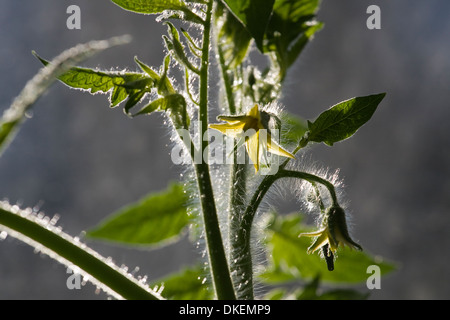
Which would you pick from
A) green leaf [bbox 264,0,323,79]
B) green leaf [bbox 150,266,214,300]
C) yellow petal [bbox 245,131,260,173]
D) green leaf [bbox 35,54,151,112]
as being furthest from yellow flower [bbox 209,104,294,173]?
green leaf [bbox 150,266,214,300]

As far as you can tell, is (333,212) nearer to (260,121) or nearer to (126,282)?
(260,121)

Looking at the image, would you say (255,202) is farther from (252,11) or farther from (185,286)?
(185,286)

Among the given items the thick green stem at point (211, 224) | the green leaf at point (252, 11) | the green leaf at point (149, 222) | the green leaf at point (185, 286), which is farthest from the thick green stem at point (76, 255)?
the green leaf at point (149, 222)

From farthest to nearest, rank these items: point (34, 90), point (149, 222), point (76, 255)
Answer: point (149, 222), point (76, 255), point (34, 90)

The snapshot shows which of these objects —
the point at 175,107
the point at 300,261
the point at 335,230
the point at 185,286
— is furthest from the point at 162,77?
the point at 300,261

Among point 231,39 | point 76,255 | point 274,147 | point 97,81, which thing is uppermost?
point 231,39

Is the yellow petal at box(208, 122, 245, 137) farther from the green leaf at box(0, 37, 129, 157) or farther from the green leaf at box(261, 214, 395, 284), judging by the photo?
the green leaf at box(261, 214, 395, 284)
